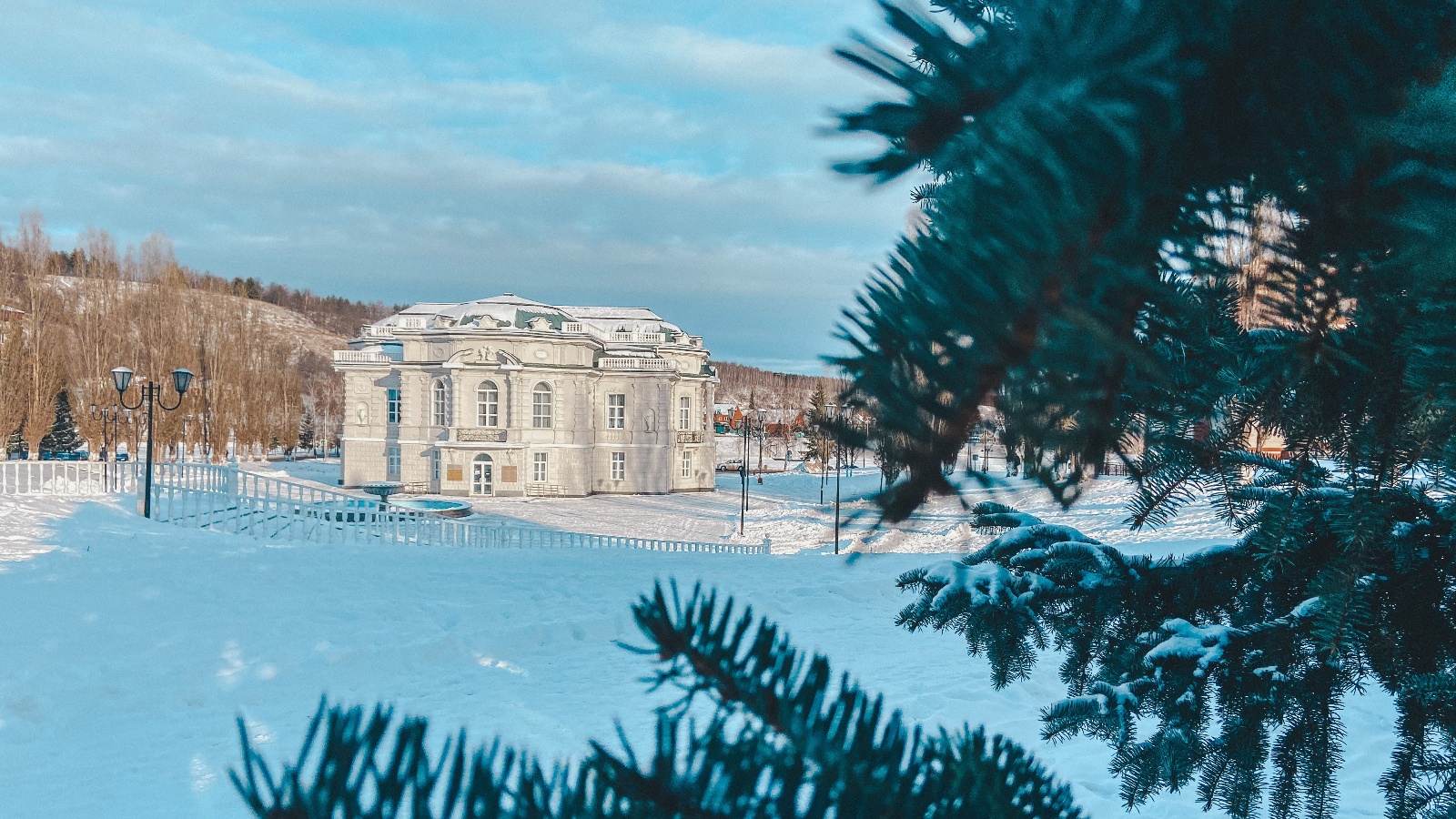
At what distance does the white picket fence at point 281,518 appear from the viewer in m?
15.8

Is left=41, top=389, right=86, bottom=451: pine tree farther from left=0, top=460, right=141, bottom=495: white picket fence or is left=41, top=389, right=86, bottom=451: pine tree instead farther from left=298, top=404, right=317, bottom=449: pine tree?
left=0, top=460, right=141, bottom=495: white picket fence

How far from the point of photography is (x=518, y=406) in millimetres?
31438

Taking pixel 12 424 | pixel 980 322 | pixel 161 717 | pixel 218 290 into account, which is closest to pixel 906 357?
pixel 980 322

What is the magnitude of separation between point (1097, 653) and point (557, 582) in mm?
10774

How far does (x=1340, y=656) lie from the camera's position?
4.50 feet

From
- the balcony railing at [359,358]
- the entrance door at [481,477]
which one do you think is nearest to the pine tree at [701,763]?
the entrance door at [481,477]

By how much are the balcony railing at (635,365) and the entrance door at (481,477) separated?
652 cm

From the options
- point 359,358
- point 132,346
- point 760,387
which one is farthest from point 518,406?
point 760,387

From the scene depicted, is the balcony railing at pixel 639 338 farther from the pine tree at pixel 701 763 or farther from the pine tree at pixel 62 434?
the pine tree at pixel 701 763

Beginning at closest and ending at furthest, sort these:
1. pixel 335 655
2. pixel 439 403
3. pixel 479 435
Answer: pixel 335 655, pixel 479 435, pixel 439 403

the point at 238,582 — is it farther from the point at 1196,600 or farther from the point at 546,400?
the point at 546,400

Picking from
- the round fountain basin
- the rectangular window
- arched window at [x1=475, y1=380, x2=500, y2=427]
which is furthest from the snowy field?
the rectangular window

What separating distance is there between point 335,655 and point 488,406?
24.9m

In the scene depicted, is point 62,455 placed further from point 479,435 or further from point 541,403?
point 541,403
